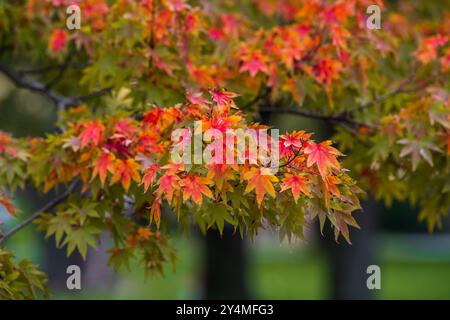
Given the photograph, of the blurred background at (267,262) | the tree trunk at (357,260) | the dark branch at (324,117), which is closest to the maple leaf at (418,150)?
the dark branch at (324,117)

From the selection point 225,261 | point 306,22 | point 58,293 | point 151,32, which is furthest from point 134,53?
point 58,293

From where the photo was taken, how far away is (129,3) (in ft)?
18.4

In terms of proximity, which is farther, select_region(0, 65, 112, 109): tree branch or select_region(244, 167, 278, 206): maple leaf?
select_region(0, 65, 112, 109): tree branch

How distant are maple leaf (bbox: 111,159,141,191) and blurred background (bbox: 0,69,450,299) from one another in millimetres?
777

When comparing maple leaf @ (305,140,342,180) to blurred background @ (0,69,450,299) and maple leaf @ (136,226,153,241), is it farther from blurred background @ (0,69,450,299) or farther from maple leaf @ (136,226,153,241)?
maple leaf @ (136,226,153,241)

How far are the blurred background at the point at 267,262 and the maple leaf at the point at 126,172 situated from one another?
0.78 metres

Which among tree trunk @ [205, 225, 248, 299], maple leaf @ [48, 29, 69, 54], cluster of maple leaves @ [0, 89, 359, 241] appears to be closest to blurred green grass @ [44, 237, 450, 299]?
tree trunk @ [205, 225, 248, 299]

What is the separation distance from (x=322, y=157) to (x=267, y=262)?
72.9 ft

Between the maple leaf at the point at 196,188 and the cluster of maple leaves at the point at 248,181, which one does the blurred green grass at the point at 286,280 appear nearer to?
the cluster of maple leaves at the point at 248,181

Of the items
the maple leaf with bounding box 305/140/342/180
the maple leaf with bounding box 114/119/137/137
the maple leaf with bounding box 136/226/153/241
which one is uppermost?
the maple leaf with bounding box 114/119/137/137

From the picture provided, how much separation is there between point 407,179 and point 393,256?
21.9 meters

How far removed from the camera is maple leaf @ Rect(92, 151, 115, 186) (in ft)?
15.2

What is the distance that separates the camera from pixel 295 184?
373 centimetres
